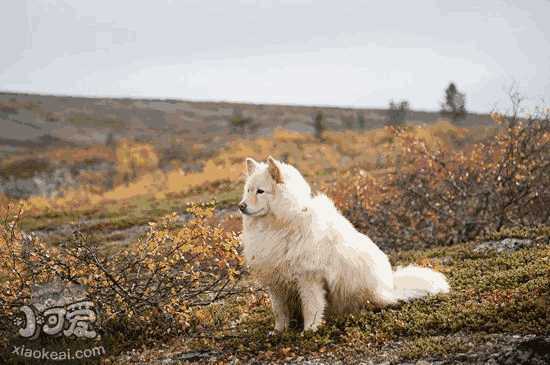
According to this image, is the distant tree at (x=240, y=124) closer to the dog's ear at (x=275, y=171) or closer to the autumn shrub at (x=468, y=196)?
the autumn shrub at (x=468, y=196)

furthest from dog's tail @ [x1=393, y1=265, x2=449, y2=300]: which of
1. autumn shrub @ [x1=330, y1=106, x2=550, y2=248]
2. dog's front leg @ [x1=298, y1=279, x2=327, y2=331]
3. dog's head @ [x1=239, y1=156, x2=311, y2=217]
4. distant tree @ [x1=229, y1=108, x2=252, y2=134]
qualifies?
distant tree @ [x1=229, y1=108, x2=252, y2=134]

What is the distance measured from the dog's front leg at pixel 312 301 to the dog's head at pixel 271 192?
107cm

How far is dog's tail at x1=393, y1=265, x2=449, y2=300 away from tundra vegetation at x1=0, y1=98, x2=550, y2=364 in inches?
7.6

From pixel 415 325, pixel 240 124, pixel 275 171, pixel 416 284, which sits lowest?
pixel 415 325

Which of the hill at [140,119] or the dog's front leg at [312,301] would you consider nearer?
the dog's front leg at [312,301]

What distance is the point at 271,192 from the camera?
7.47 metres

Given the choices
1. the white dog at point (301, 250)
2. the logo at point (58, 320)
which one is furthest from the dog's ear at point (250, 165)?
the logo at point (58, 320)

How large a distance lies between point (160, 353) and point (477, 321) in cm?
446

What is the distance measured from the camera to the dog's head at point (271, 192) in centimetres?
742

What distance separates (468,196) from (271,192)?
931 centimetres

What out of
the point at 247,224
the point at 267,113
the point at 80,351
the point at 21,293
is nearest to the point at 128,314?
the point at 80,351

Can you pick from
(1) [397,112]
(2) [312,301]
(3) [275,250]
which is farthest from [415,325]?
(1) [397,112]

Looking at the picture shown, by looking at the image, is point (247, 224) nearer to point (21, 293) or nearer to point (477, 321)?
point (477, 321)

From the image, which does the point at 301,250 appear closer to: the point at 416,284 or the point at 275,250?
the point at 275,250
